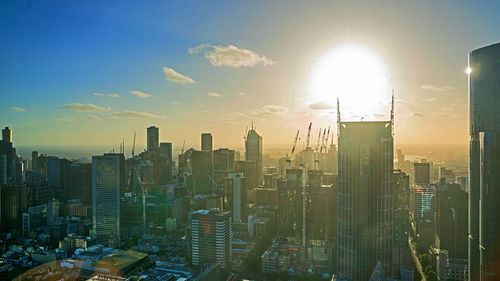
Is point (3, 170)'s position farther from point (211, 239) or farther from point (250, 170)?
point (250, 170)

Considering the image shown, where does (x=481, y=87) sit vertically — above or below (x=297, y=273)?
above

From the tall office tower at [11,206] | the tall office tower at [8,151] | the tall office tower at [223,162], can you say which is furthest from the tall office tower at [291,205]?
the tall office tower at [8,151]

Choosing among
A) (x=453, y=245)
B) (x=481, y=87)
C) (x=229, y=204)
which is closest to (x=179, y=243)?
(x=229, y=204)

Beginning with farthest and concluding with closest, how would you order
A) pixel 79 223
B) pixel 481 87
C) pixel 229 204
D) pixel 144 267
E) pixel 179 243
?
pixel 229 204, pixel 79 223, pixel 179 243, pixel 144 267, pixel 481 87

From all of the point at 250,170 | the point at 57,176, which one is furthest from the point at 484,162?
the point at 57,176

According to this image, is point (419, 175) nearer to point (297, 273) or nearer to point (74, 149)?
point (297, 273)
